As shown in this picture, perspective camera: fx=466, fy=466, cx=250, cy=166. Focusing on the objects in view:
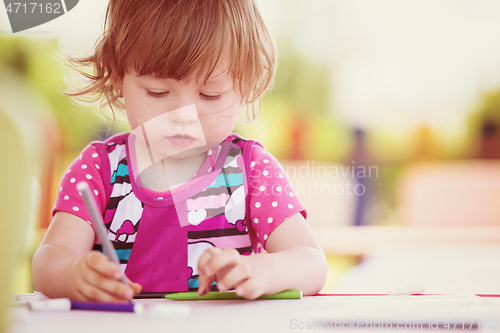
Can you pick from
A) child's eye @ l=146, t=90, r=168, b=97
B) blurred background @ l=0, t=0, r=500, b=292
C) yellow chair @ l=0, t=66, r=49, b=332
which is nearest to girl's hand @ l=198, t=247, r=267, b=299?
yellow chair @ l=0, t=66, r=49, b=332

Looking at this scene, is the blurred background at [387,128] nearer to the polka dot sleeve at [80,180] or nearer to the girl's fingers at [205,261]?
the polka dot sleeve at [80,180]

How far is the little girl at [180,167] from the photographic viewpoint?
23.3 inches

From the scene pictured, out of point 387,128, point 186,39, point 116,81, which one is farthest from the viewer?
point 387,128

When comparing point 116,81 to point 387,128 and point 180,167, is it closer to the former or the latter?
point 180,167

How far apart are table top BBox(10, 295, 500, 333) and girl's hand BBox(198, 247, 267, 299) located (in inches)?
0.6

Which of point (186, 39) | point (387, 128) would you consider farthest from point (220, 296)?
point (387, 128)

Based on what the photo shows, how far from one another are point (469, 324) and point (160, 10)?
0.51 meters

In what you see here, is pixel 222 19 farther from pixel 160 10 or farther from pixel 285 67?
pixel 285 67

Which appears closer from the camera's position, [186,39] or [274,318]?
[274,318]

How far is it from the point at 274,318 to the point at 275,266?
13 centimetres

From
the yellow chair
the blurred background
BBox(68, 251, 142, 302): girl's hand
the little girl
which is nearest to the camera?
the yellow chair

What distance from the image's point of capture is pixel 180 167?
2.34ft

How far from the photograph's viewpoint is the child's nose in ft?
1.97

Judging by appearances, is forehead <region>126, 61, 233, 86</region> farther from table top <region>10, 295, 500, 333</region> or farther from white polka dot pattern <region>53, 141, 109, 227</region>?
table top <region>10, 295, 500, 333</region>
